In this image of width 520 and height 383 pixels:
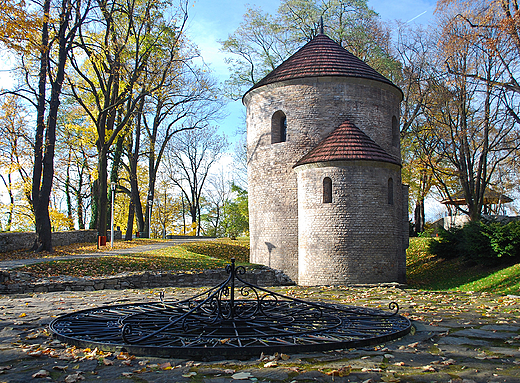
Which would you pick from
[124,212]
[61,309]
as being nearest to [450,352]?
[61,309]

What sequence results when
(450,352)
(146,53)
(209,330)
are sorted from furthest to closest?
1. (146,53)
2. (209,330)
3. (450,352)

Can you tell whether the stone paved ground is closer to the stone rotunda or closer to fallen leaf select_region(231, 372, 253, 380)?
fallen leaf select_region(231, 372, 253, 380)

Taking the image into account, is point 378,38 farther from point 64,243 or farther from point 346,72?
point 64,243

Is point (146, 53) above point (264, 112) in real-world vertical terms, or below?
above

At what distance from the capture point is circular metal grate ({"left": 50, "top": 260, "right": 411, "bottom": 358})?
4.43 metres

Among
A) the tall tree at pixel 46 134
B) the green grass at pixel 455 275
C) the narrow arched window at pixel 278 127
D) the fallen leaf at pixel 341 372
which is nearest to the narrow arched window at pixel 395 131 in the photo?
the narrow arched window at pixel 278 127

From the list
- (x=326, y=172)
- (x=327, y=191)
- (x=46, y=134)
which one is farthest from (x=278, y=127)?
(x=46, y=134)

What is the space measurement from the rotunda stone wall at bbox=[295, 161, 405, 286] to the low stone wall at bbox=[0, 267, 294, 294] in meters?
3.42

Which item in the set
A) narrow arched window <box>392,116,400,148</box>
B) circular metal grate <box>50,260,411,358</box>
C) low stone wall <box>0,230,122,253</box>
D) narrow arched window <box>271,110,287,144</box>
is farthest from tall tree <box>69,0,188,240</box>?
circular metal grate <box>50,260,411,358</box>

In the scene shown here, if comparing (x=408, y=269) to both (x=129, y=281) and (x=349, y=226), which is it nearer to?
(x=349, y=226)

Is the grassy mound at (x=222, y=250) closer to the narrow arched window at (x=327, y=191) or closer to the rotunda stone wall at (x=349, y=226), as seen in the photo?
the rotunda stone wall at (x=349, y=226)

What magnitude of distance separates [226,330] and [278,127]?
16757 millimetres

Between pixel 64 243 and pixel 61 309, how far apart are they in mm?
18393

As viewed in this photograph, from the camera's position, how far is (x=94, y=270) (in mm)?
13438
